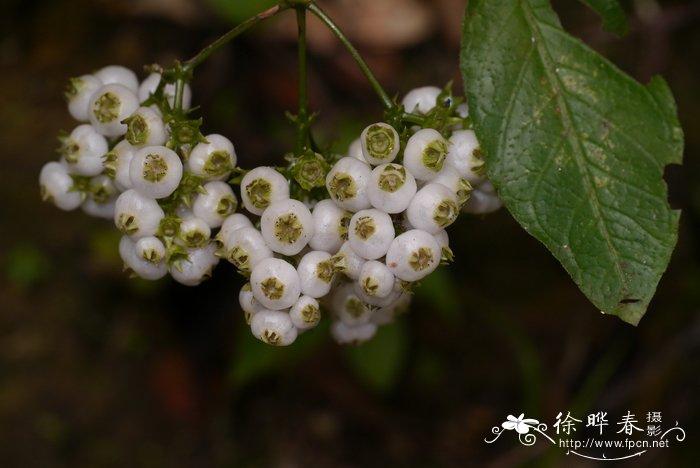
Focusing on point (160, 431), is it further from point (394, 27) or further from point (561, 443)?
point (394, 27)

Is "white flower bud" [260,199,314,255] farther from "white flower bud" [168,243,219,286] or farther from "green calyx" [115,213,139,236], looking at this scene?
"green calyx" [115,213,139,236]

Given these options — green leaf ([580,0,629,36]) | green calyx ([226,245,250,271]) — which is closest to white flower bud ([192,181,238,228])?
green calyx ([226,245,250,271])

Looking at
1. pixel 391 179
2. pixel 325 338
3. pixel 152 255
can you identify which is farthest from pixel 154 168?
pixel 325 338

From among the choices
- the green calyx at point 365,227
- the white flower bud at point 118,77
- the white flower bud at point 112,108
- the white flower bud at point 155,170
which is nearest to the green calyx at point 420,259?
the green calyx at point 365,227

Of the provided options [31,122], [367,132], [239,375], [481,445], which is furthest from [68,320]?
[367,132]

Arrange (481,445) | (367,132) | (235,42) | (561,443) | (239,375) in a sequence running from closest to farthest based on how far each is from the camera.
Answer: (367,132)
(239,375)
(561,443)
(481,445)
(235,42)

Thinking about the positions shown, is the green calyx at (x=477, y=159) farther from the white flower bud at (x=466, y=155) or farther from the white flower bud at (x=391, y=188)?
the white flower bud at (x=391, y=188)
